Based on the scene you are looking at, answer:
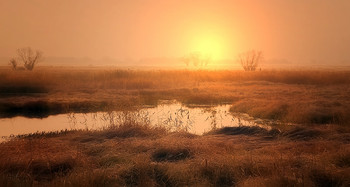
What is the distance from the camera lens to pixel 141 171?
714cm

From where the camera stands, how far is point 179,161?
8.28 m

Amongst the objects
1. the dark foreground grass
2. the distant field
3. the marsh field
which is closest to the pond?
the marsh field

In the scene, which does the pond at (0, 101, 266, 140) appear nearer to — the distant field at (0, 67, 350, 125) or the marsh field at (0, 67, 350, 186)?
the marsh field at (0, 67, 350, 186)

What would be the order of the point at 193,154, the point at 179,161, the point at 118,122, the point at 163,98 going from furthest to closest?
1. the point at 163,98
2. the point at 118,122
3. the point at 193,154
4. the point at 179,161

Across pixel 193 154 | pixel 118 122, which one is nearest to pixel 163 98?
pixel 118 122

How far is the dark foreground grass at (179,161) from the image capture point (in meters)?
6.50

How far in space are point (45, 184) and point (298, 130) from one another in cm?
877

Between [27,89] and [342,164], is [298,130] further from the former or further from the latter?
[27,89]

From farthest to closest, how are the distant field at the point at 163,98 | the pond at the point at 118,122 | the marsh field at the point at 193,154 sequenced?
the distant field at the point at 163,98 → the pond at the point at 118,122 → the marsh field at the point at 193,154

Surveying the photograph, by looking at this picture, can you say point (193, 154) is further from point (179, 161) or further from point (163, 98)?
point (163, 98)

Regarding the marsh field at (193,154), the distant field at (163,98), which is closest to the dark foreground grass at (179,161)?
the marsh field at (193,154)

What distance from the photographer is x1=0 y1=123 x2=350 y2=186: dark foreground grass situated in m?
6.50

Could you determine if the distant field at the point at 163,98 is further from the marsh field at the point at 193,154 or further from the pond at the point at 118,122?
the pond at the point at 118,122

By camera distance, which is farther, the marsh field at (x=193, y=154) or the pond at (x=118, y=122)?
the pond at (x=118, y=122)
